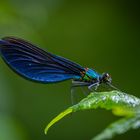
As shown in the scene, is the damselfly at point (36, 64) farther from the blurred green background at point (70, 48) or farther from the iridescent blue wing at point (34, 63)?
the blurred green background at point (70, 48)

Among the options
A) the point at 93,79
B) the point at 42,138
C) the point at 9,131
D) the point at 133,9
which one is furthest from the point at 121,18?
→ the point at 93,79

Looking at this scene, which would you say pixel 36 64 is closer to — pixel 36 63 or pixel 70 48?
pixel 36 63

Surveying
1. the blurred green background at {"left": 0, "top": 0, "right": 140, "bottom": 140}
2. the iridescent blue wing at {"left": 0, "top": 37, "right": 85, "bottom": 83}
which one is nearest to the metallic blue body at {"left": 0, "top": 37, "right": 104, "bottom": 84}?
the iridescent blue wing at {"left": 0, "top": 37, "right": 85, "bottom": 83}

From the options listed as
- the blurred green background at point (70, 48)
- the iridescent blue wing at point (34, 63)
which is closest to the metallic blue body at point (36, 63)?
the iridescent blue wing at point (34, 63)

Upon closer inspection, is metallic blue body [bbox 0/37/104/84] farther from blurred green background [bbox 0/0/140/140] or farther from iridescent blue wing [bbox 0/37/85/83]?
blurred green background [bbox 0/0/140/140]

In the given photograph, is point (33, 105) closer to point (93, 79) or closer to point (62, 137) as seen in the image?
point (62, 137)

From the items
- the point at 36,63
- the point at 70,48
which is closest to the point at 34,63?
the point at 36,63

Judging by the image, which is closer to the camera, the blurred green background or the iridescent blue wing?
the iridescent blue wing

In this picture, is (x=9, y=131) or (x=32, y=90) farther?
(x=32, y=90)
